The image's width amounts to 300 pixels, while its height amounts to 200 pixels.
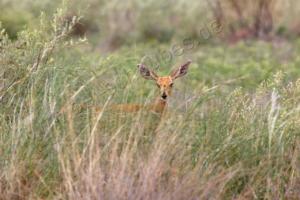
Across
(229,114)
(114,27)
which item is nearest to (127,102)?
(229,114)

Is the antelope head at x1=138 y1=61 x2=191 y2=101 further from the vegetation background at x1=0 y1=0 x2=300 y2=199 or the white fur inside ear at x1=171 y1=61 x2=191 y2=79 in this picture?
the vegetation background at x1=0 y1=0 x2=300 y2=199

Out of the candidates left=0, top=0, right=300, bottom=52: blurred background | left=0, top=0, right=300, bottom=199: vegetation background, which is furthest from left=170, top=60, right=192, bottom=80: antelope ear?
left=0, top=0, right=300, bottom=52: blurred background

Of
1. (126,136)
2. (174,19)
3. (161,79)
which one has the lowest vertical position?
(126,136)

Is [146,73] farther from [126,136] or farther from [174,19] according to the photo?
[174,19]

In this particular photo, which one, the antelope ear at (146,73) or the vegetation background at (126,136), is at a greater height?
the antelope ear at (146,73)

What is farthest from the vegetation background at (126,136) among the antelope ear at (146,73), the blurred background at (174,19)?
the blurred background at (174,19)

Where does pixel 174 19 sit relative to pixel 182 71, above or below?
above

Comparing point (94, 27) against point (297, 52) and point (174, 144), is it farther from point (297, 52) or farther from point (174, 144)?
point (174, 144)

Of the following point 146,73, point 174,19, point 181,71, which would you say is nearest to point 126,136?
point 146,73

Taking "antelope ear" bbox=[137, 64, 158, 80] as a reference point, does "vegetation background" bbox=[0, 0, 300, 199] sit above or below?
below

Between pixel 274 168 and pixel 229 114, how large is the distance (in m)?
0.58

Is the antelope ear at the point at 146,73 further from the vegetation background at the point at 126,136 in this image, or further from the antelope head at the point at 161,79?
the vegetation background at the point at 126,136

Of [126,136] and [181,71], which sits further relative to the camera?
[181,71]

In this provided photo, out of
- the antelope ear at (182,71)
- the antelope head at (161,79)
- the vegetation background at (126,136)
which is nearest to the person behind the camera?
the vegetation background at (126,136)
